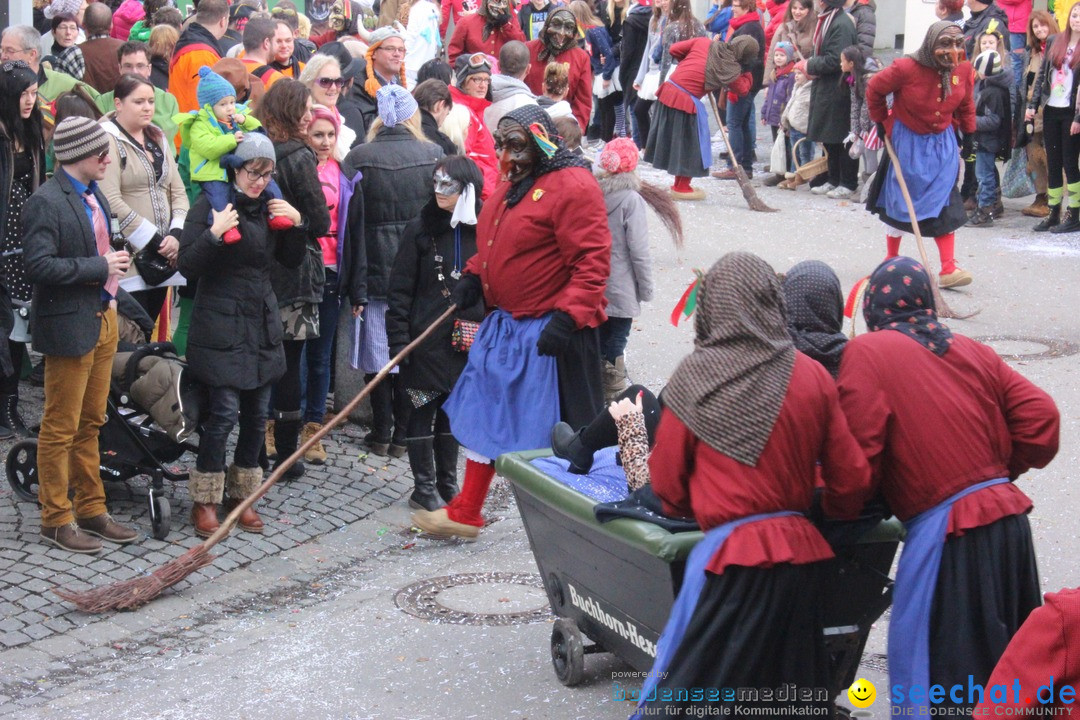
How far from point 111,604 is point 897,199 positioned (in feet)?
23.4

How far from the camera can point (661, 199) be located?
342 inches

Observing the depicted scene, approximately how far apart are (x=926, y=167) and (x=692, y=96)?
3.90 metres

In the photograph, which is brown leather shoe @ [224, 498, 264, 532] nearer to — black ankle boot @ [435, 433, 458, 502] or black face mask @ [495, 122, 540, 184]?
black ankle boot @ [435, 433, 458, 502]

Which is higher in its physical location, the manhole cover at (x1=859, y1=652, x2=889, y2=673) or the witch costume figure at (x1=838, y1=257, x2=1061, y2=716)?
the witch costume figure at (x1=838, y1=257, x2=1061, y2=716)

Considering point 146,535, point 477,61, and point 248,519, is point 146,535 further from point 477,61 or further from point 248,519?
point 477,61

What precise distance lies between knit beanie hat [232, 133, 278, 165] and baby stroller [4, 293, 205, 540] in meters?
1.07

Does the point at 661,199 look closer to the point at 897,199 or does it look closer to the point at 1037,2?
the point at 897,199

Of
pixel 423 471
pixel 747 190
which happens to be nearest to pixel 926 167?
pixel 747 190

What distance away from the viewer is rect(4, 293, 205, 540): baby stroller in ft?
22.1

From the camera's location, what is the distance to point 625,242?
8.28 m

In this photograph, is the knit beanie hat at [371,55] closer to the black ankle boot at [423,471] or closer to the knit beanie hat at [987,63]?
the black ankle boot at [423,471]

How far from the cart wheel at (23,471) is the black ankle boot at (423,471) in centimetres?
186

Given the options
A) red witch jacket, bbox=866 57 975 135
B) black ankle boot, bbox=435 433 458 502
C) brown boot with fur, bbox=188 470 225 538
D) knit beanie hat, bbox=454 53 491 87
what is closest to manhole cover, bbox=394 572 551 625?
black ankle boot, bbox=435 433 458 502

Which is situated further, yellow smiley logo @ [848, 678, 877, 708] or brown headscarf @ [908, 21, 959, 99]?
brown headscarf @ [908, 21, 959, 99]
